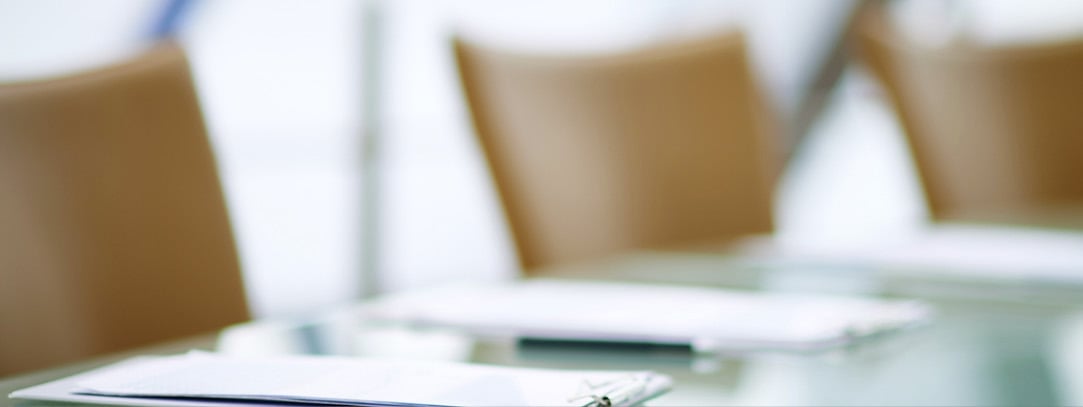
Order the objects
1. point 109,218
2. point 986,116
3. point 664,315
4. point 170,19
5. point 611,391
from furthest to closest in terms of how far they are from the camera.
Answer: point 170,19 → point 986,116 → point 109,218 → point 664,315 → point 611,391

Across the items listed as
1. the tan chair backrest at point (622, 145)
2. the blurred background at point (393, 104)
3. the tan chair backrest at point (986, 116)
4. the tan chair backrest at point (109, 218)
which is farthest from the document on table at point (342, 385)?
the blurred background at point (393, 104)

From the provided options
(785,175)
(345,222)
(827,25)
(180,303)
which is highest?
(827,25)

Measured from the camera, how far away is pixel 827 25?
16.6 ft

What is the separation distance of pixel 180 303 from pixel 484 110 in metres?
0.49

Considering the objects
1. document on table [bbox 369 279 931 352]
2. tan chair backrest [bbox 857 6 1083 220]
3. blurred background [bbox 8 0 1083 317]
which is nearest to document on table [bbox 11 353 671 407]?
document on table [bbox 369 279 931 352]

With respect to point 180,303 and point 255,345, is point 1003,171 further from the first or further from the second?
point 255,345

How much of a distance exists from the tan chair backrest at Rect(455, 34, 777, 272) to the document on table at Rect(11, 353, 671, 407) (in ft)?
2.74

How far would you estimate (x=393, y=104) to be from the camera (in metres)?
4.09

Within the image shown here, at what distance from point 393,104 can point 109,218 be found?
2.99 meters

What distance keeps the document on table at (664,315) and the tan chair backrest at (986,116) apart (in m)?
1.17

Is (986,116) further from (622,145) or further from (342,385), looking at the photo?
(342,385)

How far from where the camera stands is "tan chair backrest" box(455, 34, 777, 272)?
1534 mm

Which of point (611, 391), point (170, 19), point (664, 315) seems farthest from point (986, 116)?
point (170, 19)

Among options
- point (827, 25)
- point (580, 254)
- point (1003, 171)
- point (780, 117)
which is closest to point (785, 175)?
point (780, 117)
